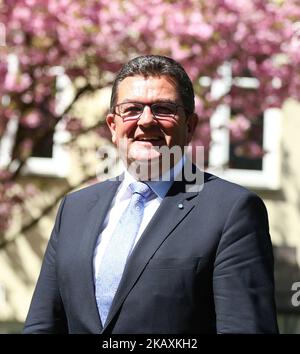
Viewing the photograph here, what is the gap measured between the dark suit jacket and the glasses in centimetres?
25

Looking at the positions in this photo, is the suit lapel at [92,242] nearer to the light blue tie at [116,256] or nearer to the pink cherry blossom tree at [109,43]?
the light blue tie at [116,256]

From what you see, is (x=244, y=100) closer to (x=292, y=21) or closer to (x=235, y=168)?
(x=292, y=21)

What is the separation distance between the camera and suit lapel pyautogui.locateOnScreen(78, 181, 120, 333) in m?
3.08

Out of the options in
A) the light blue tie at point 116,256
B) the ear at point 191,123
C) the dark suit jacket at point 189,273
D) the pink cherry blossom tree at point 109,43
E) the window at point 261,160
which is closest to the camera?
the dark suit jacket at point 189,273

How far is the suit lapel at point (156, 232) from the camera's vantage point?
3021 millimetres

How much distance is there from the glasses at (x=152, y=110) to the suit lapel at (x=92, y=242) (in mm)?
302

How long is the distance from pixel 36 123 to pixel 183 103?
646cm

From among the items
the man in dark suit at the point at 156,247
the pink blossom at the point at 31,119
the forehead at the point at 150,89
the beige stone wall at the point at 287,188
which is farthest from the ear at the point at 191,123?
the beige stone wall at the point at 287,188

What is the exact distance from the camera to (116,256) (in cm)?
310

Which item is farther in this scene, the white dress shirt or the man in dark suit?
the white dress shirt

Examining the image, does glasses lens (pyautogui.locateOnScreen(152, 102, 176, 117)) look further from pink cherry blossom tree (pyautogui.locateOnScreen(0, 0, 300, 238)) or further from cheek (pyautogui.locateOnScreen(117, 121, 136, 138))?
pink cherry blossom tree (pyautogui.locateOnScreen(0, 0, 300, 238))

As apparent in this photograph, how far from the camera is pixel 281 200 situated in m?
13.7

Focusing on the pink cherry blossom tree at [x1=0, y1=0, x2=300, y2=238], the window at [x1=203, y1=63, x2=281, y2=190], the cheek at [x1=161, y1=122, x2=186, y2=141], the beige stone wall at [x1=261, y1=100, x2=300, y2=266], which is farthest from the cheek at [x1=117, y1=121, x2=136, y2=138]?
the beige stone wall at [x1=261, y1=100, x2=300, y2=266]

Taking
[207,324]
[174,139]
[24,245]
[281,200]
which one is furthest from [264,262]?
[281,200]
